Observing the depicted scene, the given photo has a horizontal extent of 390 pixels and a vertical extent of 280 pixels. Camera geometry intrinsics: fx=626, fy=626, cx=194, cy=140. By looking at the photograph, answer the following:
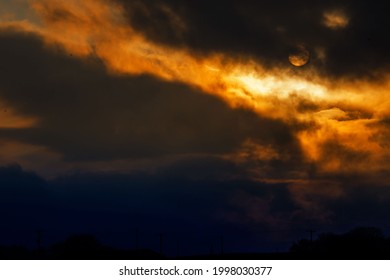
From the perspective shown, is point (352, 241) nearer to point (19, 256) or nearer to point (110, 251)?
point (110, 251)

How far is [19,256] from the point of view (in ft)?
653
